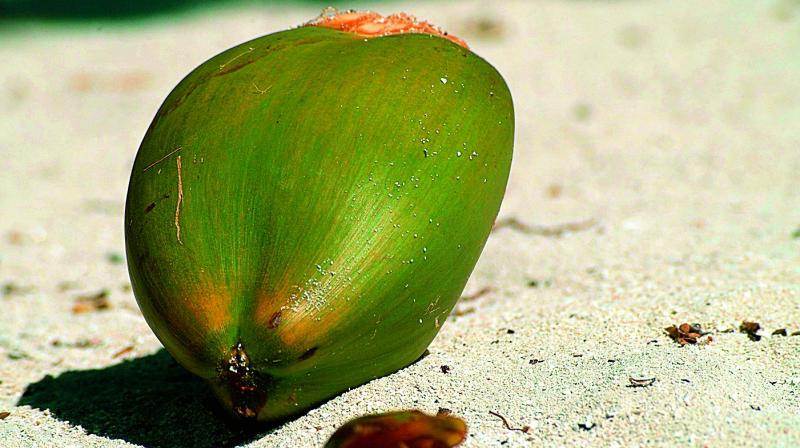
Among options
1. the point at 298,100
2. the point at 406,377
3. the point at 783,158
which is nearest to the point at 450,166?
the point at 298,100

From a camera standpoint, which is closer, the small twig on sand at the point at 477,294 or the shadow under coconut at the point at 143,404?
the shadow under coconut at the point at 143,404

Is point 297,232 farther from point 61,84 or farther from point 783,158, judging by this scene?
point 61,84

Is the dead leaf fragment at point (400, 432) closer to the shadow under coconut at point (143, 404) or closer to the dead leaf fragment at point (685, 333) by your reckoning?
the shadow under coconut at point (143, 404)

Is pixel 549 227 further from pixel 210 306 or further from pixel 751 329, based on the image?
pixel 210 306

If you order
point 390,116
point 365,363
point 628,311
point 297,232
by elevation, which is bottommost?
point 628,311

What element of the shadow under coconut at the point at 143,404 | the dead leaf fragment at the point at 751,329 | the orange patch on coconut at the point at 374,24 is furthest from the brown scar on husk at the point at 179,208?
the dead leaf fragment at the point at 751,329
